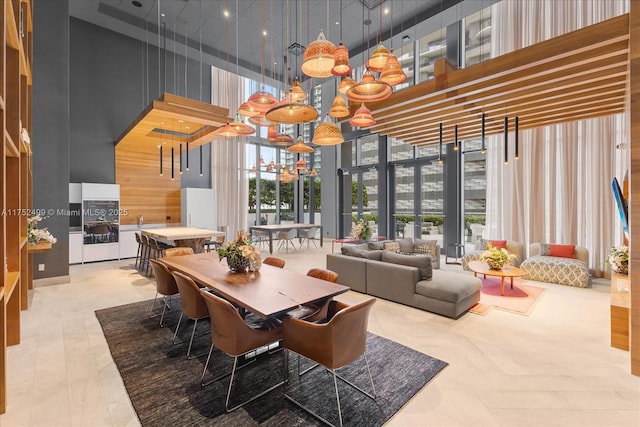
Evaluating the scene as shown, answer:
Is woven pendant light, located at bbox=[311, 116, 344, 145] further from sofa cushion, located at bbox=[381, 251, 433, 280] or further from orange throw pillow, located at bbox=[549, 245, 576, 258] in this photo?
orange throw pillow, located at bbox=[549, 245, 576, 258]

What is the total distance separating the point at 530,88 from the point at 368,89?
2.74m

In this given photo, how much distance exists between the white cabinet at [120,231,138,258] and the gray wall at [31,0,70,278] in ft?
7.42

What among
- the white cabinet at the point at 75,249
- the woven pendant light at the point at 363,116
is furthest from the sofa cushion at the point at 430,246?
the white cabinet at the point at 75,249

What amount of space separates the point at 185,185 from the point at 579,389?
33.4 ft

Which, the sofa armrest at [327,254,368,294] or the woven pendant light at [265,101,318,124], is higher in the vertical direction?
the woven pendant light at [265,101,318,124]

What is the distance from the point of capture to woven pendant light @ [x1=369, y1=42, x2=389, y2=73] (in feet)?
11.8

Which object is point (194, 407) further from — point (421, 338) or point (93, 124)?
point (93, 124)

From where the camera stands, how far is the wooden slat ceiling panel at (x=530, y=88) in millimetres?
3521

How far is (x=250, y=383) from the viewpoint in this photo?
101 inches

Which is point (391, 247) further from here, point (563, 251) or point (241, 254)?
point (241, 254)

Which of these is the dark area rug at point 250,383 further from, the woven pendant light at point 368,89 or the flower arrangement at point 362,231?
the flower arrangement at point 362,231

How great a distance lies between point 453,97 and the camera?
4816 mm

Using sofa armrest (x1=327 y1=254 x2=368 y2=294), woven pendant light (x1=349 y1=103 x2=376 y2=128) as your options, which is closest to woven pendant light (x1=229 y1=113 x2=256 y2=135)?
woven pendant light (x1=349 y1=103 x2=376 y2=128)

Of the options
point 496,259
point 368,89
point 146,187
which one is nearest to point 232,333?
point 368,89
